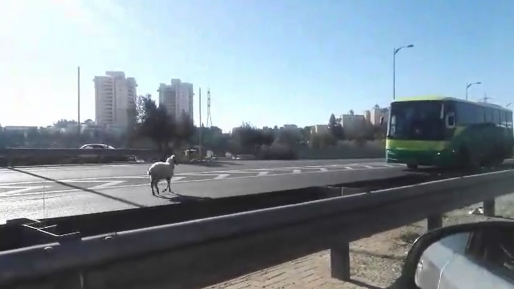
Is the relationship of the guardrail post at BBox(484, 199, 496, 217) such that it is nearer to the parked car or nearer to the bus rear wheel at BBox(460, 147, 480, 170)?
the parked car

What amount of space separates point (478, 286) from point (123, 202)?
31.2ft

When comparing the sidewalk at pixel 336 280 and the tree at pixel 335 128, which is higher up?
the tree at pixel 335 128

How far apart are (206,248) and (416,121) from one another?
19481 millimetres

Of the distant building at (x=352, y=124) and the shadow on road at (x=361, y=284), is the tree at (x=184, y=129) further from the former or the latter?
the shadow on road at (x=361, y=284)

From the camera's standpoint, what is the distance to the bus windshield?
68.0 feet

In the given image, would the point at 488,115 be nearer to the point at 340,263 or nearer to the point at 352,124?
the point at 340,263

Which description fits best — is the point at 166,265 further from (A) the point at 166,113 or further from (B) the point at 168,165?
(A) the point at 166,113

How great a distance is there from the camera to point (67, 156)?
97.3 ft

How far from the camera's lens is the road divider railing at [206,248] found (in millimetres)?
2318

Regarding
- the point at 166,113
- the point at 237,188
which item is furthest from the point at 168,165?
the point at 166,113

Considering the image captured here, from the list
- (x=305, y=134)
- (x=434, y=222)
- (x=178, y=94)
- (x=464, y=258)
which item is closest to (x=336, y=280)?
(x=434, y=222)

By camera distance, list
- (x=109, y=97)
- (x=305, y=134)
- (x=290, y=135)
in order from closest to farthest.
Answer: (x=290, y=135)
(x=109, y=97)
(x=305, y=134)

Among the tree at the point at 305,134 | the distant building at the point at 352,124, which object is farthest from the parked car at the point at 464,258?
the tree at the point at 305,134

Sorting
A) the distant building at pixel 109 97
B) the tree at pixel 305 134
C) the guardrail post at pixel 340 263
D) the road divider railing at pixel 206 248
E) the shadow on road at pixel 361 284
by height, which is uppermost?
the distant building at pixel 109 97
